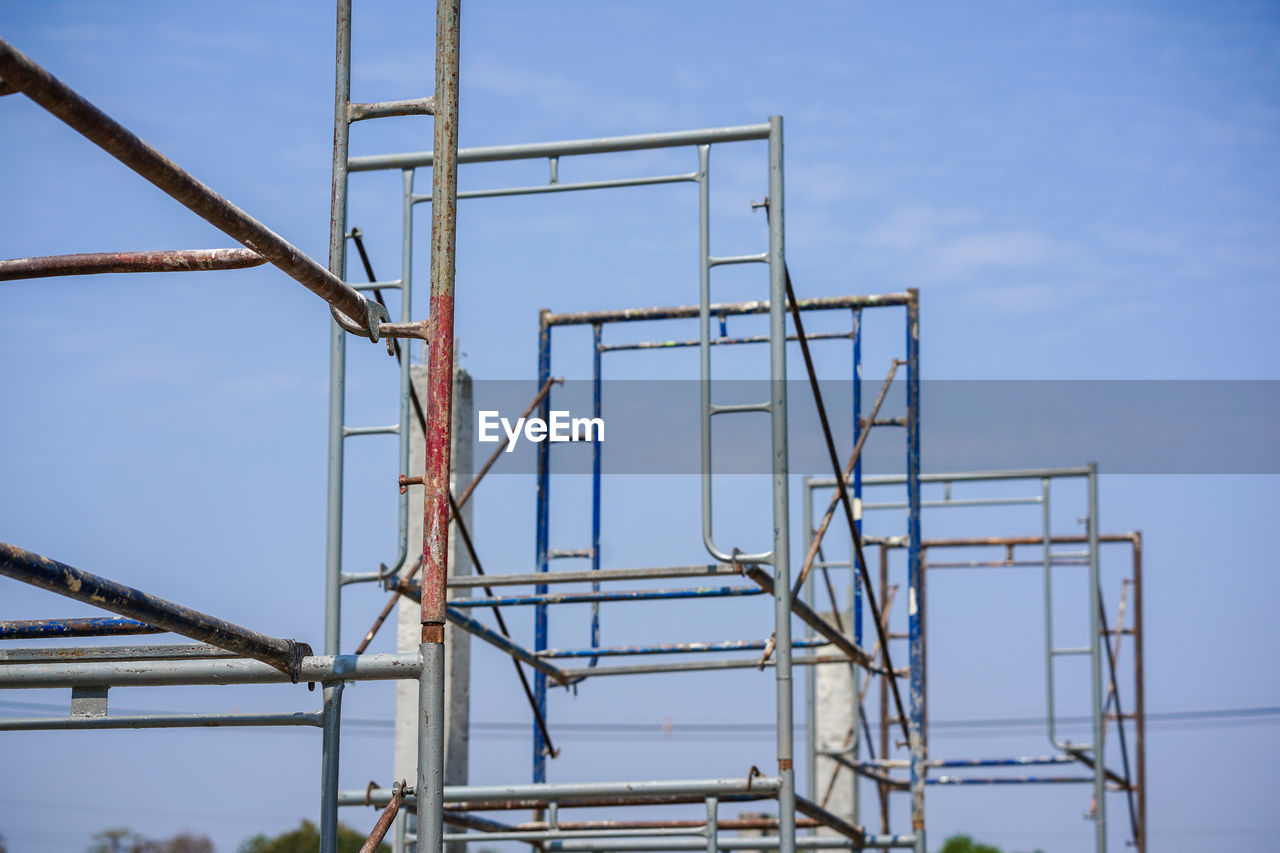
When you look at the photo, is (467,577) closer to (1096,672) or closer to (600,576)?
(600,576)

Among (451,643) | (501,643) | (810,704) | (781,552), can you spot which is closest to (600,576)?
(781,552)

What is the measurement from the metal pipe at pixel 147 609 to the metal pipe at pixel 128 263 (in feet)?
2.75

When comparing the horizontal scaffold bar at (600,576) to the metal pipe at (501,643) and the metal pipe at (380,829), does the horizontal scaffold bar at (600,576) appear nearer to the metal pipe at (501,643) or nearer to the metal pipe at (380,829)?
the metal pipe at (501,643)

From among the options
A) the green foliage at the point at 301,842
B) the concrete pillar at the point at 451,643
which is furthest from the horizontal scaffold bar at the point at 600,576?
the green foliage at the point at 301,842

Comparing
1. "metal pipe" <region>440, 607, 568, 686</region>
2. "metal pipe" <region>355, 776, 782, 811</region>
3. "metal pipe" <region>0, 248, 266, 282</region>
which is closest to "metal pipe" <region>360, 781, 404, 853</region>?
"metal pipe" <region>0, 248, 266, 282</region>

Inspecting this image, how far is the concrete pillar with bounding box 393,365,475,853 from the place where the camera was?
10312 millimetres

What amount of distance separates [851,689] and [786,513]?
6.96 m

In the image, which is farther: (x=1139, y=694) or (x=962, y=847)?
(x=962, y=847)

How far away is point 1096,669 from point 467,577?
22.1ft

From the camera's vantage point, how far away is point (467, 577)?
7.14m

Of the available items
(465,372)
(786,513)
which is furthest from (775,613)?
(465,372)

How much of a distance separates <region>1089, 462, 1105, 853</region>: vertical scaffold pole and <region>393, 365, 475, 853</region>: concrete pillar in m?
4.88

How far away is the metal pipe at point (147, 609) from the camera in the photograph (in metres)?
3.19

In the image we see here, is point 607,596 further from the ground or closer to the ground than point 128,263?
closer to the ground
